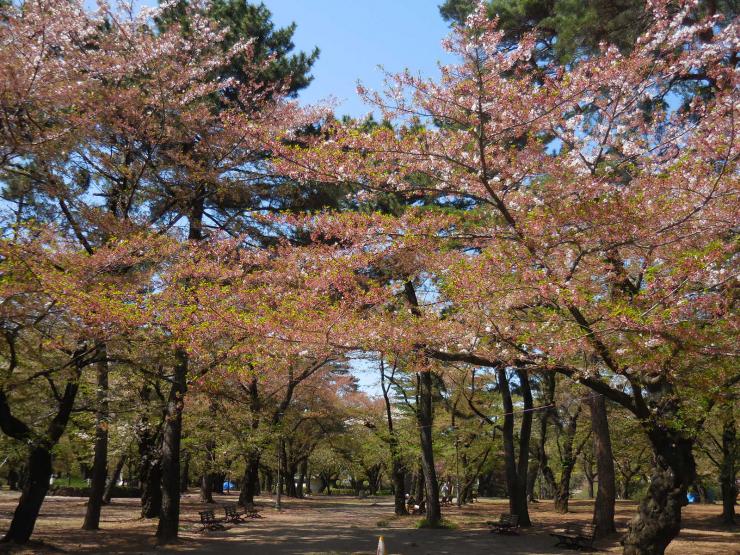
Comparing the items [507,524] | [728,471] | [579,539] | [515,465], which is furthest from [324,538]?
[728,471]

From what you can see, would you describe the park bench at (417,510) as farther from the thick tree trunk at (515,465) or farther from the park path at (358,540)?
the thick tree trunk at (515,465)

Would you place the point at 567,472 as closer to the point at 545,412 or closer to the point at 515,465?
the point at 545,412

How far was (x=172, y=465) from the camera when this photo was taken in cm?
1351

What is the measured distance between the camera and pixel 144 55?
37.9 feet

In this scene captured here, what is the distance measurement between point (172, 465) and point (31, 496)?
3.01m

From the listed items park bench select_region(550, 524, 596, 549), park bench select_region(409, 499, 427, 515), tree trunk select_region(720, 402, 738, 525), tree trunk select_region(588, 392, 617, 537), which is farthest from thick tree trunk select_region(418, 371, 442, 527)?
tree trunk select_region(720, 402, 738, 525)

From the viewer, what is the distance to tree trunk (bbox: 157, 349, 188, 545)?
13133 mm

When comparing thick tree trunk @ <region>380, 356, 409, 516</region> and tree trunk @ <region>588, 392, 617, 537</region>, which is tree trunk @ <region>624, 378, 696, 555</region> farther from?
thick tree trunk @ <region>380, 356, 409, 516</region>

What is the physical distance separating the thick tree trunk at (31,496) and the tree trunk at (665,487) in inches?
440

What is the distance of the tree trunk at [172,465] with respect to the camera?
13.1 meters

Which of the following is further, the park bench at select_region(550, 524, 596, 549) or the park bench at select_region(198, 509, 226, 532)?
the park bench at select_region(198, 509, 226, 532)

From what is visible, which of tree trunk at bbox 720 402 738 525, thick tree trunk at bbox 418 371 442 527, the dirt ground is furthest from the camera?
tree trunk at bbox 720 402 738 525

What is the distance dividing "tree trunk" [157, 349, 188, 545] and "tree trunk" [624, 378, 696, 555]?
9669 mm

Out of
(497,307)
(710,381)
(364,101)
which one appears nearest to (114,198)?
(364,101)
